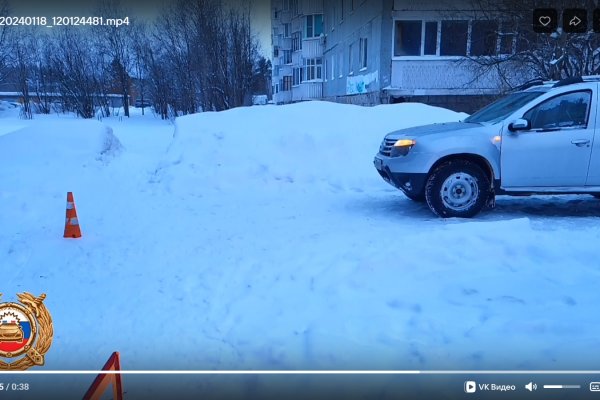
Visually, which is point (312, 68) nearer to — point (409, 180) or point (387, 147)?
point (387, 147)

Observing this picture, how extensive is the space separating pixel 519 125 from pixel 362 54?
690 inches

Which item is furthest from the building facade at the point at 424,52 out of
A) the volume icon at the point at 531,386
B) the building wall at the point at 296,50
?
the volume icon at the point at 531,386

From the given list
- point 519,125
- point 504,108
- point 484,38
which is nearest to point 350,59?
point 484,38

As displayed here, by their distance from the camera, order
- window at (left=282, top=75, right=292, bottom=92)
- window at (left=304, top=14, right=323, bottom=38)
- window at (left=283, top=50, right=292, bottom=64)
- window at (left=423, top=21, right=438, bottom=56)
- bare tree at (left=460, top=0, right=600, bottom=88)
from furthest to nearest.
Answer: window at (left=282, top=75, right=292, bottom=92) → window at (left=283, top=50, right=292, bottom=64) → window at (left=304, top=14, right=323, bottom=38) → window at (left=423, top=21, right=438, bottom=56) → bare tree at (left=460, top=0, right=600, bottom=88)

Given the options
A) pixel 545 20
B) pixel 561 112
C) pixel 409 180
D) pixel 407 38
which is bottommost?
pixel 409 180

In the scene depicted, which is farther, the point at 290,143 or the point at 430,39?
the point at 430,39

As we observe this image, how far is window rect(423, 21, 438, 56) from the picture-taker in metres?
17.9

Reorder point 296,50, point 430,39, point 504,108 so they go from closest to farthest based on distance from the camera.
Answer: point 504,108 → point 430,39 → point 296,50

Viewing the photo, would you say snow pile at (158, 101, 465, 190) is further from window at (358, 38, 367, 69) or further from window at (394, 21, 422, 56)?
window at (358, 38, 367, 69)

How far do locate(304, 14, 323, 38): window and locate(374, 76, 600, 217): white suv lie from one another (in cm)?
2987

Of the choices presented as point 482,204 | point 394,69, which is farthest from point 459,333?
point 394,69

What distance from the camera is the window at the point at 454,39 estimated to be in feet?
57.5

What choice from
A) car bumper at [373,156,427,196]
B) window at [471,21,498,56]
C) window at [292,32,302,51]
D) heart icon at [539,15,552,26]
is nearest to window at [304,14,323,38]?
window at [292,32,302,51]

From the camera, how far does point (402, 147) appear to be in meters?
6.14
